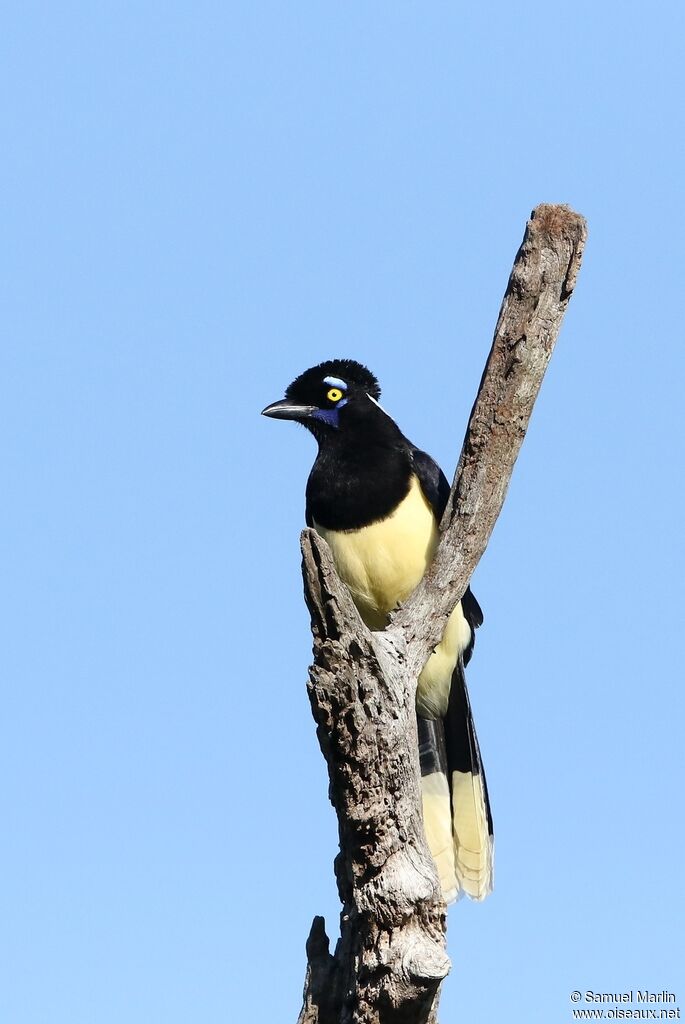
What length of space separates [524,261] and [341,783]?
2.45m

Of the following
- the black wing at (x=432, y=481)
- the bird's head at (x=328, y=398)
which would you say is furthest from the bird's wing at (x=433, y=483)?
the bird's head at (x=328, y=398)

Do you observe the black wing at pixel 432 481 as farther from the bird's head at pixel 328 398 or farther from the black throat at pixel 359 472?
the bird's head at pixel 328 398

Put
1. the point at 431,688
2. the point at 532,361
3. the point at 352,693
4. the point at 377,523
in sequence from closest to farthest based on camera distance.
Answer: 1. the point at 352,693
2. the point at 532,361
3. the point at 377,523
4. the point at 431,688

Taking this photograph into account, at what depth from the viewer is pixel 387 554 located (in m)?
7.38

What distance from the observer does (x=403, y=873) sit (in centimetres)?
589

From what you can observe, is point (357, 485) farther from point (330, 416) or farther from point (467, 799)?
point (467, 799)

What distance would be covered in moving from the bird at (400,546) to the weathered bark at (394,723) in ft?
3.13

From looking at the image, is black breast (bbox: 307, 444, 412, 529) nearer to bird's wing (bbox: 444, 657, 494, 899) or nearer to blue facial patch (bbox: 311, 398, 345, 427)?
blue facial patch (bbox: 311, 398, 345, 427)

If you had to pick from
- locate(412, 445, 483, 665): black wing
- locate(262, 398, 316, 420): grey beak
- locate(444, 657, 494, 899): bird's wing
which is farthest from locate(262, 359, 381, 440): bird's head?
locate(444, 657, 494, 899): bird's wing

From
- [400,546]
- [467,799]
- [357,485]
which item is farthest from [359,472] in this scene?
[467,799]

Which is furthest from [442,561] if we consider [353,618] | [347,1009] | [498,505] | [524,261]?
[347,1009]

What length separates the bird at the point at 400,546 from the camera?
7.43 meters

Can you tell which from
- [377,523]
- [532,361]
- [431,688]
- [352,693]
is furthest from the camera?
[431,688]

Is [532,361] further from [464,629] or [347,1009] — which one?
[347,1009]
